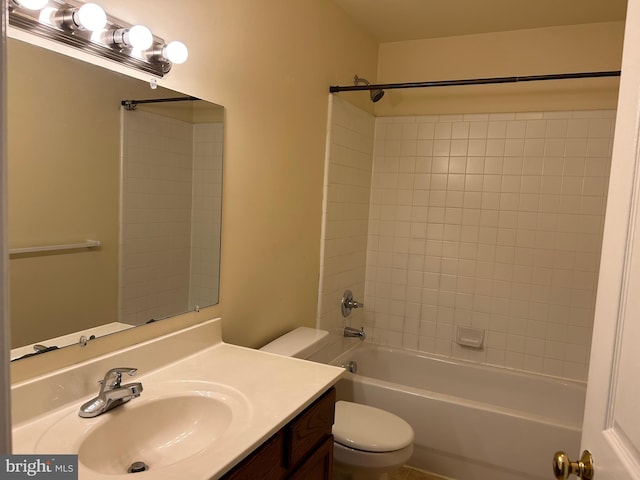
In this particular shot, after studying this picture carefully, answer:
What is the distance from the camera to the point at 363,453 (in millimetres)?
1943

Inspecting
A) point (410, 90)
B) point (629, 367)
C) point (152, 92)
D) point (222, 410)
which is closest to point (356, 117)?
point (410, 90)

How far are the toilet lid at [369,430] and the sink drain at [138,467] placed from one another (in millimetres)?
1021

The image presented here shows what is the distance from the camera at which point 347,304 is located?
2938 mm

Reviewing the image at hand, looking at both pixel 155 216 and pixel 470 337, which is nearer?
pixel 155 216

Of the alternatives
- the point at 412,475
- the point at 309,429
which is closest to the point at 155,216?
the point at 309,429

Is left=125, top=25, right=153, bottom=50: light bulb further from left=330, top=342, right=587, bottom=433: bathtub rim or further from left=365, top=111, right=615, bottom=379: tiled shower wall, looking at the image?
left=365, top=111, right=615, bottom=379: tiled shower wall

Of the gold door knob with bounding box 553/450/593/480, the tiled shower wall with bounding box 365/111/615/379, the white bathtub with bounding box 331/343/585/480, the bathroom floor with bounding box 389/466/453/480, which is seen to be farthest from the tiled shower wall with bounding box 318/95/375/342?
the gold door knob with bounding box 553/450/593/480

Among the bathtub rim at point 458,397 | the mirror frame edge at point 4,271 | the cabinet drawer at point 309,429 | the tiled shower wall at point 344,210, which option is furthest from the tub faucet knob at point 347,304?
the mirror frame edge at point 4,271

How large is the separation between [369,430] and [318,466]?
65cm

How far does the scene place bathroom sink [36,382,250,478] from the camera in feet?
3.50

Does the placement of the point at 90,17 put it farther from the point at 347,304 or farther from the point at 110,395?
the point at 347,304

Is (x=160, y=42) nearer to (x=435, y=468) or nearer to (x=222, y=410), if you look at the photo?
(x=222, y=410)

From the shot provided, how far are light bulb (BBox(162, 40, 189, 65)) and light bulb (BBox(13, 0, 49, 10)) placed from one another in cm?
36

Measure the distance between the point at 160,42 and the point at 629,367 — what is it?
56.5 inches
